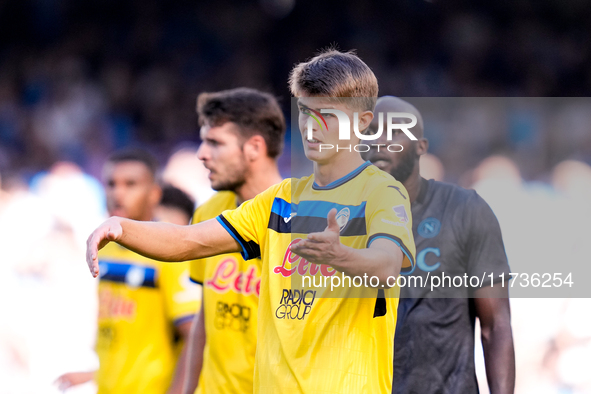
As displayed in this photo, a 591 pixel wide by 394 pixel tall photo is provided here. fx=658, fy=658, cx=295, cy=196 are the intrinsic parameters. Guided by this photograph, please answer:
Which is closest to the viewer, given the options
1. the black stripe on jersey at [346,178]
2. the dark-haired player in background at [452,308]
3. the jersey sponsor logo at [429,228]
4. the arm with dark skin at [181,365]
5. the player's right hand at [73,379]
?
the black stripe on jersey at [346,178]

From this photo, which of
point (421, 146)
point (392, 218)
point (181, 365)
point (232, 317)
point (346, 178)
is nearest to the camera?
point (392, 218)

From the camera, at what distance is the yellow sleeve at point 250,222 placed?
219cm

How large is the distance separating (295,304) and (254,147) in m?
1.51

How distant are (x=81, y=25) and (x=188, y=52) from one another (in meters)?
1.91

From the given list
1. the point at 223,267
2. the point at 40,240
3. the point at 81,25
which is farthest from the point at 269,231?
the point at 81,25

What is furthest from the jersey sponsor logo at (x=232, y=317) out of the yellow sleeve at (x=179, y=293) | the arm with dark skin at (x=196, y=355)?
the yellow sleeve at (x=179, y=293)

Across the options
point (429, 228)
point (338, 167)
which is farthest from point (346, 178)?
point (429, 228)

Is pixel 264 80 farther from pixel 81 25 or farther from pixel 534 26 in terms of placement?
pixel 534 26

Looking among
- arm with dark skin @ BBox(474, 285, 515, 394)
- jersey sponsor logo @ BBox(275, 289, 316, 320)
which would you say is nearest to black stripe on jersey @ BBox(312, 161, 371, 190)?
jersey sponsor logo @ BBox(275, 289, 316, 320)

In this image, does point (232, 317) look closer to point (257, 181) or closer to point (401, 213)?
point (257, 181)

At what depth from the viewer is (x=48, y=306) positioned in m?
6.48

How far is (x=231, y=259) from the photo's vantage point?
321 cm

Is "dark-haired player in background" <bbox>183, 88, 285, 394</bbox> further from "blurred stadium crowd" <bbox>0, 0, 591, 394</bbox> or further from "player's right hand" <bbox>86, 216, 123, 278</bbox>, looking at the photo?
"blurred stadium crowd" <bbox>0, 0, 591, 394</bbox>

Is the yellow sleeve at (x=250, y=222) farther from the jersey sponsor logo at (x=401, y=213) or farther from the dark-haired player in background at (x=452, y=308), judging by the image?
the dark-haired player in background at (x=452, y=308)
